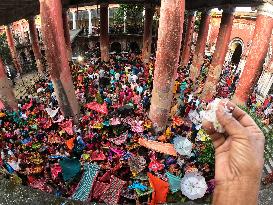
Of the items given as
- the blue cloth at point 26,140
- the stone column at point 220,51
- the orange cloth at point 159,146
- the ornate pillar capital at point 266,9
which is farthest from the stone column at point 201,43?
the blue cloth at point 26,140

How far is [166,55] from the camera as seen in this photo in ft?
33.4

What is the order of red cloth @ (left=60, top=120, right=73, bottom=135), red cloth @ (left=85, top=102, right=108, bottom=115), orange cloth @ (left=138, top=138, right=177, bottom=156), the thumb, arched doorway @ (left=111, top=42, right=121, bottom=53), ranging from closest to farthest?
the thumb
orange cloth @ (left=138, top=138, right=177, bottom=156)
red cloth @ (left=60, top=120, right=73, bottom=135)
red cloth @ (left=85, top=102, right=108, bottom=115)
arched doorway @ (left=111, top=42, right=121, bottom=53)

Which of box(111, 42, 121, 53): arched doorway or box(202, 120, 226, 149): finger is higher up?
box(202, 120, 226, 149): finger

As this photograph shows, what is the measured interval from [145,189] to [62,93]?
566 cm

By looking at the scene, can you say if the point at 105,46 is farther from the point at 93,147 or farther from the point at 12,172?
the point at 12,172

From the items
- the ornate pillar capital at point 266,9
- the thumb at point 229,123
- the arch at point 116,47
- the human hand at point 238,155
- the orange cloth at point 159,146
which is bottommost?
the arch at point 116,47

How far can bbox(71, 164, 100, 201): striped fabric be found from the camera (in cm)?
828

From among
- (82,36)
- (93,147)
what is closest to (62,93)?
(93,147)

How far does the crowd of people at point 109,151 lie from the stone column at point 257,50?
2320 mm

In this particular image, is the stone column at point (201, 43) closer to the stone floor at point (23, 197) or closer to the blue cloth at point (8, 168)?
the blue cloth at point (8, 168)

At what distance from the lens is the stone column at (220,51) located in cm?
1541

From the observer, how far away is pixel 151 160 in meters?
9.99

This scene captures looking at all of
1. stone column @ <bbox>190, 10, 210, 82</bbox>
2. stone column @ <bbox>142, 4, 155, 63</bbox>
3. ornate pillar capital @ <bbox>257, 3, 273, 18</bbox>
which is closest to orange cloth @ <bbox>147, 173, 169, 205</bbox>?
ornate pillar capital @ <bbox>257, 3, 273, 18</bbox>

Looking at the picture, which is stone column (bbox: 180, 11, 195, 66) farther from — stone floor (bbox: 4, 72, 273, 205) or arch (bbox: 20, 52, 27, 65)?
stone floor (bbox: 4, 72, 273, 205)
